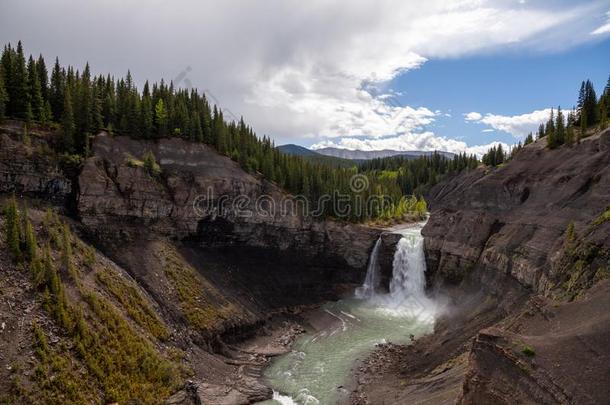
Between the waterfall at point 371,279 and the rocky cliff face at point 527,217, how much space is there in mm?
8691

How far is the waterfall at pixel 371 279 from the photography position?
65938mm

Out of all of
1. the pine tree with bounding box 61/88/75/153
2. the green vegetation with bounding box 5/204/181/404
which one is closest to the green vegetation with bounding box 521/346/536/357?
the green vegetation with bounding box 5/204/181/404

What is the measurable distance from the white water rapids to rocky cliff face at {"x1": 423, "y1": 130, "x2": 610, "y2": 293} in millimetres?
4139

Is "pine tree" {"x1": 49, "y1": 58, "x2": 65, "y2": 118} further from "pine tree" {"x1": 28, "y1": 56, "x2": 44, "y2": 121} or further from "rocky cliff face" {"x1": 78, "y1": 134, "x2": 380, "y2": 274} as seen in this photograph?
"rocky cliff face" {"x1": 78, "y1": 134, "x2": 380, "y2": 274}

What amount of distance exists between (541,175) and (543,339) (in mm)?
34757

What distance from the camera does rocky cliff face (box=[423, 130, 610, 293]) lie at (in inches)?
1519

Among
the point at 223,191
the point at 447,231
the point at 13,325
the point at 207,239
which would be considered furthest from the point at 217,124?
the point at 13,325

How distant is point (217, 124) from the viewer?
67.8 m

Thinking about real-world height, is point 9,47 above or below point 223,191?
above

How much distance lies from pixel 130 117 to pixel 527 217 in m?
52.8

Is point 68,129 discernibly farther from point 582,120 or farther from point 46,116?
point 582,120

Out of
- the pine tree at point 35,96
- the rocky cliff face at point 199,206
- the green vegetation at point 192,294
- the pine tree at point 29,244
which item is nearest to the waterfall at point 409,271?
the rocky cliff face at point 199,206

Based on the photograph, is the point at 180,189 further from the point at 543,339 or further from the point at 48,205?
the point at 543,339

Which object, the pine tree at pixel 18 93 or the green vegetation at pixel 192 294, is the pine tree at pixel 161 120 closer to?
the pine tree at pixel 18 93
